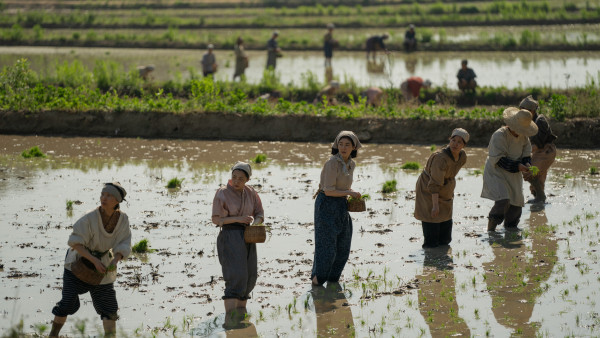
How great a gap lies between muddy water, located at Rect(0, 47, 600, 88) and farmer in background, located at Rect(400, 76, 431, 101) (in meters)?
2.24

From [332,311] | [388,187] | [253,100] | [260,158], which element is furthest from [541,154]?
[253,100]

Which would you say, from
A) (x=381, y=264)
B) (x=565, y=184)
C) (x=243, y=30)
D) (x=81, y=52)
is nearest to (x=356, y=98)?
(x=565, y=184)

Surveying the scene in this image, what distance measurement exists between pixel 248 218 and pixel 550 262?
11.3 ft

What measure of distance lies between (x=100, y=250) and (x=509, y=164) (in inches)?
213

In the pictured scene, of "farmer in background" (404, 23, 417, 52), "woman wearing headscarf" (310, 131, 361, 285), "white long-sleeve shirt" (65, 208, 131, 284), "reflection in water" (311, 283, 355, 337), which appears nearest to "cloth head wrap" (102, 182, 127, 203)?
"white long-sleeve shirt" (65, 208, 131, 284)

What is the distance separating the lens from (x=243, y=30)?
127 ft

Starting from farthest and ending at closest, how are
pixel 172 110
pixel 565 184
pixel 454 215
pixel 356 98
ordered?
pixel 356 98 → pixel 172 110 → pixel 565 184 → pixel 454 215

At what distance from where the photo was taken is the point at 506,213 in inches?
452

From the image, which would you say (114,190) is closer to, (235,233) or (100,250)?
(100,250)

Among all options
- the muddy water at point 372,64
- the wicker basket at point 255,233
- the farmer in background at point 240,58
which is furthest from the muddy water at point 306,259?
the farmer in background at point 240,58

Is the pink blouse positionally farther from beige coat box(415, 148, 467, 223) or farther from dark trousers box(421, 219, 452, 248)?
dark trousers box(421, 219, 452, 248)

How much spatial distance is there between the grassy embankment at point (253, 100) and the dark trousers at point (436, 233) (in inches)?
277

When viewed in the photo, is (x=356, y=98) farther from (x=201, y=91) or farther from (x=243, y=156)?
(x=243, y=156)

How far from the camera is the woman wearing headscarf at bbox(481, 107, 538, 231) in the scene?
11.1 metres
